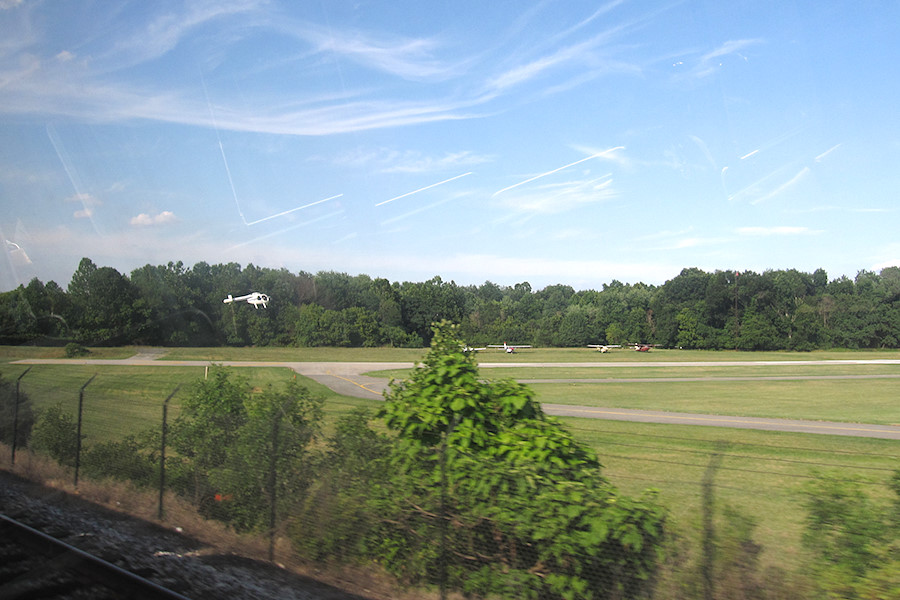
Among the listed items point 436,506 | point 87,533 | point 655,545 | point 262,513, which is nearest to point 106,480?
point 87,533

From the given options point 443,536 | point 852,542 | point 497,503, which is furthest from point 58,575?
point 852,542

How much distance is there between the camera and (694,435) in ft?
62.8

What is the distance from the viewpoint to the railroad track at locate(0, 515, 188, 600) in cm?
590

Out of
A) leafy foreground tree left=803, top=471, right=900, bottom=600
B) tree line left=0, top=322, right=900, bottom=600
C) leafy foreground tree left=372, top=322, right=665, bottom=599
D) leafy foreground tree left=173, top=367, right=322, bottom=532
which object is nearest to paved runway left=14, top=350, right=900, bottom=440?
leafy foreground tree left=173, top=367, right=322, bottom=532

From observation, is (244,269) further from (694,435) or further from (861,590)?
(861,590)

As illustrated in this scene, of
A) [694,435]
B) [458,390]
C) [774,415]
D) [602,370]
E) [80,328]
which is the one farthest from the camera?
[602,370]

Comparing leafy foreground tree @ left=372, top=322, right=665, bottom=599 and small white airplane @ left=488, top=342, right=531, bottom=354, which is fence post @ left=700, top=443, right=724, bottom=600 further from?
small white airplane @ left=488, top=342, right=531, bottom=354

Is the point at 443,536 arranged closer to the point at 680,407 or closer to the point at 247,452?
the point at 247,452

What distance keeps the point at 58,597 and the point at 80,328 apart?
27.7 metres

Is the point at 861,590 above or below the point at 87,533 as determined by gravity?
above

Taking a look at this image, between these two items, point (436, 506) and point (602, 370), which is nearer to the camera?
point (436, 506)

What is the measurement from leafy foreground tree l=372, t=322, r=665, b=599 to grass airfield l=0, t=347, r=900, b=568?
1.48ft

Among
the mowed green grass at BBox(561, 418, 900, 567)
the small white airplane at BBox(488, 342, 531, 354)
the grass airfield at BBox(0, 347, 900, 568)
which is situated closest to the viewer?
the mowed green grass at BBox(561, 418, 900, 567)

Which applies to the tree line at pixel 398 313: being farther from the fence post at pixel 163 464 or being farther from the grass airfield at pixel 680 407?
the fence post at pixel 163 464
